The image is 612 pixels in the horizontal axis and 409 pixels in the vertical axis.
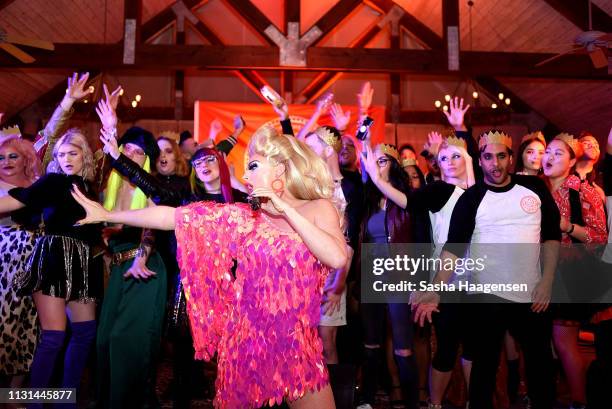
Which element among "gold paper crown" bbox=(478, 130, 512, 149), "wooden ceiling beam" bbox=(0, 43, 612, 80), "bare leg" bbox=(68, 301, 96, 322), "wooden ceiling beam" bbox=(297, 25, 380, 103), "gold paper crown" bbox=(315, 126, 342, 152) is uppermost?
"wooden ceiling beam" bbox=(297, 25, 380, 103)

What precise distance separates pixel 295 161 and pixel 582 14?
782 centimetres

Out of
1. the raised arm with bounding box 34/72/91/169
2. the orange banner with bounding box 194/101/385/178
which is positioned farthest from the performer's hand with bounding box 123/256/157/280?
the orange banner with bounding box 194/101/385/178

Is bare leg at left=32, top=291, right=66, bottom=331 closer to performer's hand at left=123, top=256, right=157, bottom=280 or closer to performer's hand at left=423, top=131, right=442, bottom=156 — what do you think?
performer's hand at left=123, top=256, right=157, bottom=280

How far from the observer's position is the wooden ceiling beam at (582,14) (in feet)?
26.4

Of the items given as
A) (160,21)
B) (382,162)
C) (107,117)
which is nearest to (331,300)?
(382,162)

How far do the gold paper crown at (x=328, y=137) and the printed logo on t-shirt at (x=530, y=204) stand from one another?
55.7 inches

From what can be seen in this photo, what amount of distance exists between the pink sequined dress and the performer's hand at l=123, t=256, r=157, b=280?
3.45ft

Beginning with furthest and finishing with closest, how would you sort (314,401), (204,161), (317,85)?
(317,85) < (204,161) < (314,401)

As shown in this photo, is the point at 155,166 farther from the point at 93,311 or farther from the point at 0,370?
the point at 0,370

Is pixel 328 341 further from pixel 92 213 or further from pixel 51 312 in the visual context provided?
pixel 92 213

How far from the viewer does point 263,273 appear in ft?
6.76

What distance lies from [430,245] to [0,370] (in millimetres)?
2913

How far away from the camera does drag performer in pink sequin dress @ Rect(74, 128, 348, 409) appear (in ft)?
6.59

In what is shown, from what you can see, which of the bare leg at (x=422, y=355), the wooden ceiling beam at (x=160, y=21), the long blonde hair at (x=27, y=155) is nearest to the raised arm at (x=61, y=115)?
the long blonde hair at (x=27, y=155)
